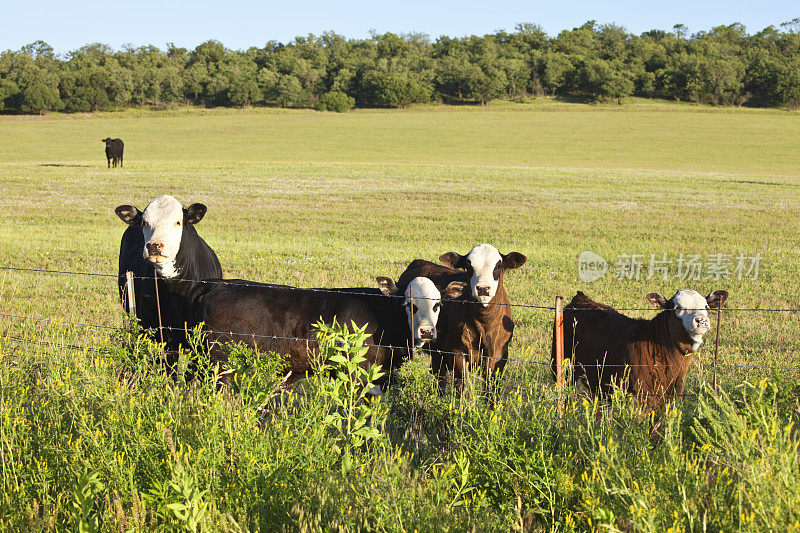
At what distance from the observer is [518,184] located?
3272 cm

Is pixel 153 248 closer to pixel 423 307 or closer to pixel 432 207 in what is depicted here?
pixel 423 307

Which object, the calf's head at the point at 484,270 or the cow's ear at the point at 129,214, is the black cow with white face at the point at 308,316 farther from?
the cow's ear at the point at 129,214

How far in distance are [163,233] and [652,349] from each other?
4876 millimetres

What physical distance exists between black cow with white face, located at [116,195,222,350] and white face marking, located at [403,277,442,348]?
7.40 ft

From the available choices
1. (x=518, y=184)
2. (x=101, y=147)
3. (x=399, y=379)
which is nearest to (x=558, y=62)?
(x=101, y=147)

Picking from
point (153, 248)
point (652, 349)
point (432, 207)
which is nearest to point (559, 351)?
point (652, 349)

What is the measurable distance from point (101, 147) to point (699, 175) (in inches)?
1624

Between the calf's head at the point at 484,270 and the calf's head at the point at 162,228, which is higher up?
the calf's head at the point at 162,228

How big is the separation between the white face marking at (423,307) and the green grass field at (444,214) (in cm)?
72

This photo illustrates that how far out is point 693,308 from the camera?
6.62 meters

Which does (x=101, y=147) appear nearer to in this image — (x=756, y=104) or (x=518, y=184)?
(x=518, y=184)

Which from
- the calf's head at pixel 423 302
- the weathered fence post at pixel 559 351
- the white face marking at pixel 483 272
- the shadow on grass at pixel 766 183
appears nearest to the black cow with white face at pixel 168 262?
the calf's head at pixel 423 302

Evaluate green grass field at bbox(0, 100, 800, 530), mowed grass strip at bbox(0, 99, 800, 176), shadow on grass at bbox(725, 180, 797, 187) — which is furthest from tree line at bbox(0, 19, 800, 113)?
shadow on grass at bbox(725, 180, 797, 187)

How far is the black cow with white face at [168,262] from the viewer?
7.51 meters
